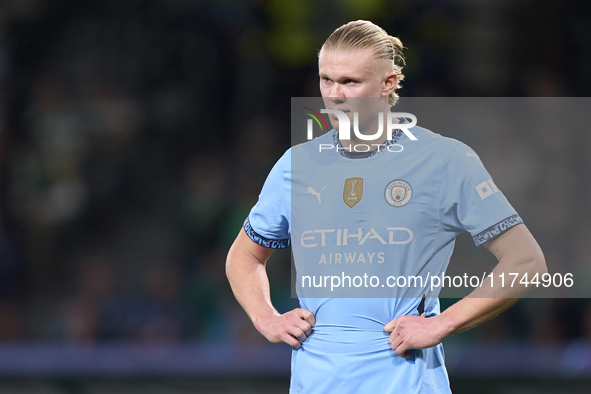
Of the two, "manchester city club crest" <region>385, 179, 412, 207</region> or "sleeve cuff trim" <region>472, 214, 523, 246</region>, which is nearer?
"sleeve cuff trim" <region>472, 214, 523, 246</region>

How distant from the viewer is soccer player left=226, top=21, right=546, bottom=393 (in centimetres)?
217

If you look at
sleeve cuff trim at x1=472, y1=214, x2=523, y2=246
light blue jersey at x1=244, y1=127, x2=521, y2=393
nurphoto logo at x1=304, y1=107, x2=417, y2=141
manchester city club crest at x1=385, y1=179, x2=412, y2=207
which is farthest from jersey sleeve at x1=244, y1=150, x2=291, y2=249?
sleeve cuff trim at x1=472, y1=214, x2=523, y2=246

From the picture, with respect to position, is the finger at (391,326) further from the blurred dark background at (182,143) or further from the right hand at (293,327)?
→ the blurred dark background at (182,143)

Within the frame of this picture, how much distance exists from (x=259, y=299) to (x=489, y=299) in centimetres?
81

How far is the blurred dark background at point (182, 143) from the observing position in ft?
16.8

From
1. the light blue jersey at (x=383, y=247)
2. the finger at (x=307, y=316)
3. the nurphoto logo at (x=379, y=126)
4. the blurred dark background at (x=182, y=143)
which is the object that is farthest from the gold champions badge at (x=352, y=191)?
the blurred dark background at (x=182, y=143)

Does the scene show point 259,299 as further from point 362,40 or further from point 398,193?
point 362,40

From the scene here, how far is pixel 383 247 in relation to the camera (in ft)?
7.42

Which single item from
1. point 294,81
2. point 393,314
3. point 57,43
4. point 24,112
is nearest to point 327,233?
point 393,314

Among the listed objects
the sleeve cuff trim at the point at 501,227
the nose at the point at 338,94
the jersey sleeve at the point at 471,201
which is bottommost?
the sleeve cuff trim at the point at 501,227

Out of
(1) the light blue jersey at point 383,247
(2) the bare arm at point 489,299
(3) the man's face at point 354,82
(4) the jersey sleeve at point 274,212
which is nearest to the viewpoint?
(2) the bare arm at point 489,299

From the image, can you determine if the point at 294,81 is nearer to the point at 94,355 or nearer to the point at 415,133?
the point at 94,355

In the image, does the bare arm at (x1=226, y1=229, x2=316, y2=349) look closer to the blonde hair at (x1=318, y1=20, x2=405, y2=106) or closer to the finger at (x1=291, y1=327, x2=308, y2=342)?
the finger at (x1=291, y1=327, x2=308, y2=342)

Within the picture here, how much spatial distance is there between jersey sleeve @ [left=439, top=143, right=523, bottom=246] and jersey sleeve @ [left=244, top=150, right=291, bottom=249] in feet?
1.82
